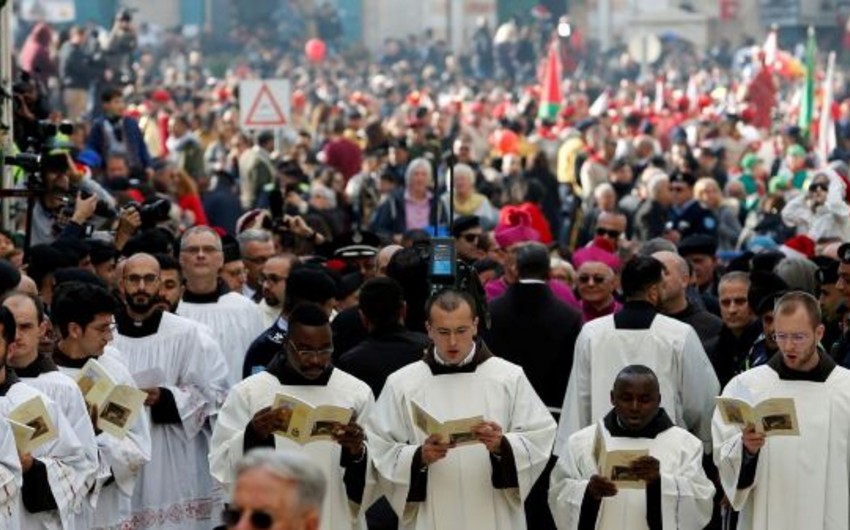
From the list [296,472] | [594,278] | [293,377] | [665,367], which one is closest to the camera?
[296,472]

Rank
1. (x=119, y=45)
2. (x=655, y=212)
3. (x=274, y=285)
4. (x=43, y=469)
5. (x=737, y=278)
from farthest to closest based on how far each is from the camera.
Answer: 1. (x=119, y=45)
2. (x=655, y=212)
3. (x=274, y=285)
4. (x=737, y=278)
5. (x=43, y=469)

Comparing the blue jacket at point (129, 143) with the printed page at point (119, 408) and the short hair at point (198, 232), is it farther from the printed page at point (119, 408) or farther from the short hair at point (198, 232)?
the printed page at point (119, 408)

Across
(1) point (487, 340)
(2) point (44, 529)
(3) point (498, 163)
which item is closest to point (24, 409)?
(2) point (44, 529)

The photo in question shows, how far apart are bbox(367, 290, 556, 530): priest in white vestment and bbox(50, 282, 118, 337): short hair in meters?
1.34

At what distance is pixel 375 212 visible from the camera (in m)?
25.1

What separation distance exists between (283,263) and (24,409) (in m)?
4.25

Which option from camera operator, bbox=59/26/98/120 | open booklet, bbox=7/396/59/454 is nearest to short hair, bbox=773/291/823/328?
open booklet, bbox=7/396/59/454

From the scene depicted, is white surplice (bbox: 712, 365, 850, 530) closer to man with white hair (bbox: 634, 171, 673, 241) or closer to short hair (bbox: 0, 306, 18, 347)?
short hair (bbox: 0, 306, 18, 347)

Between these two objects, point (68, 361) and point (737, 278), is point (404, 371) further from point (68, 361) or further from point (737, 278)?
point (737, 278)

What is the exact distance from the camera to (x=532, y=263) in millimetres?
14766

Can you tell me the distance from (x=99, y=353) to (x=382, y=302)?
1.36 metres

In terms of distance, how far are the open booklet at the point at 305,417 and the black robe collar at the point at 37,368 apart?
39.1 inches

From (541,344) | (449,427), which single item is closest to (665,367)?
(541,344)

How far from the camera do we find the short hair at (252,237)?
17359 millimetres
